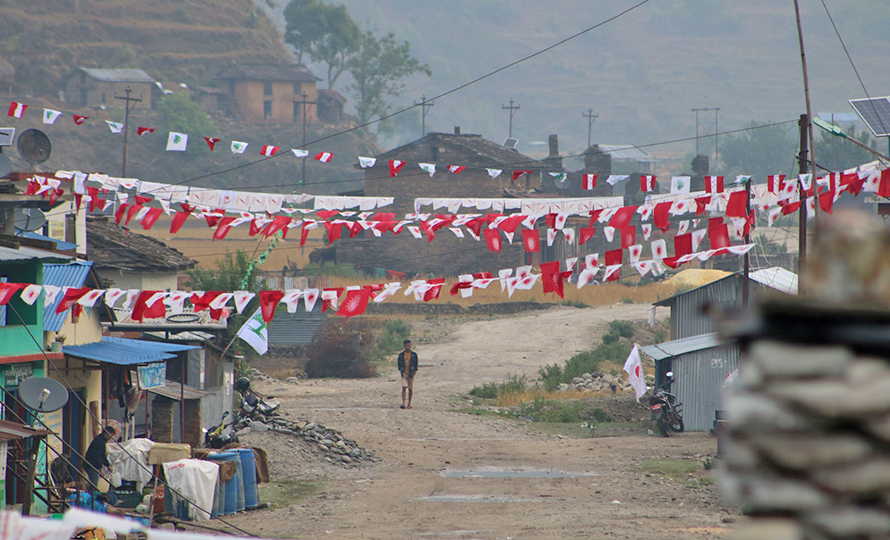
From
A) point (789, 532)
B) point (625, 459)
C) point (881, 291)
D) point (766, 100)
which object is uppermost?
point (766, 100)

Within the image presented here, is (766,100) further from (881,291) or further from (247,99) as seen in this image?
(881,291)

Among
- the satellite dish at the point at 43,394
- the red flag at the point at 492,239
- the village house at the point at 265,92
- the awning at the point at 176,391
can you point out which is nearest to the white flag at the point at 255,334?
the awning at the point at 176,391

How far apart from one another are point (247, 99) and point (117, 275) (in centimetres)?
7329

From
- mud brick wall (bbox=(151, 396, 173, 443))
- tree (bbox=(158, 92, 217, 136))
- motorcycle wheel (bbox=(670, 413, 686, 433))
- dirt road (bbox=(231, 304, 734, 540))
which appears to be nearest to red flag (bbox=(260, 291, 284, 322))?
dirt road (bbox=(231, 304, 734, 540))

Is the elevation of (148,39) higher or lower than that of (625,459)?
higher

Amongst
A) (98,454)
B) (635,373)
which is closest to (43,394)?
(98,454)

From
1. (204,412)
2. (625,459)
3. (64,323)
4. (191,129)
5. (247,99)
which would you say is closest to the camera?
(64,323)

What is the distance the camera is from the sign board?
52.7 ft

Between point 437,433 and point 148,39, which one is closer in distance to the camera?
point 437,433

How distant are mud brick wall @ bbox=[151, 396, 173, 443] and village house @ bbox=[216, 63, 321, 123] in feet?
255

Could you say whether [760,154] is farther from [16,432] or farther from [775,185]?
[16,432]

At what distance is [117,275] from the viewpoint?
24.7 meters

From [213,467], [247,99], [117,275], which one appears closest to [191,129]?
[247,99]

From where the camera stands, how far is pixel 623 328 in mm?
35688
